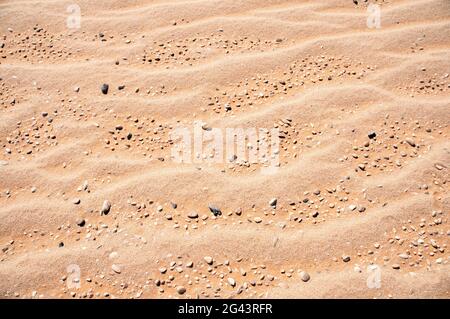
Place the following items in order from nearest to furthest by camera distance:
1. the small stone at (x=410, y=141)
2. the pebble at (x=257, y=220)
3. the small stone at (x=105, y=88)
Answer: the pebble at (x=257, y=220) < the small stone at (x=410, y=141) < the small stone at (x=105, y=88)

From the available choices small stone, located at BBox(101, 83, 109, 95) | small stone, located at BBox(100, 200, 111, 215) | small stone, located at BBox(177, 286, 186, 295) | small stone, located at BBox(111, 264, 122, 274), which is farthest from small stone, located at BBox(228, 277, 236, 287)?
small stone, located at BBox(101, 83, 109, 95)

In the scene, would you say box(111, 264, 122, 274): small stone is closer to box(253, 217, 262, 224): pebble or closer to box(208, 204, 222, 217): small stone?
box(208, 204, 222, 217): small stone

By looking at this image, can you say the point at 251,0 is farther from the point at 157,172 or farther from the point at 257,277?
the point at 257,277

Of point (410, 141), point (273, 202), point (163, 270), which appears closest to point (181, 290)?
point (163, 270)

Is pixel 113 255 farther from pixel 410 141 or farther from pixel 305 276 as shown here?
pixel 410 141

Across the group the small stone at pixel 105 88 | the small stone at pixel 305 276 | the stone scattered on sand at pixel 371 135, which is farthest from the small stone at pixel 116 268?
the stone scattered on sand at pixel 371 135

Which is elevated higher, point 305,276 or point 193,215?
point 193,215

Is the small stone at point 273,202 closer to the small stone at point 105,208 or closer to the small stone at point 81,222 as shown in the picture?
the small stone at point 105,208

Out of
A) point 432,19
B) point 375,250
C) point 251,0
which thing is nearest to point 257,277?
point 375,250
